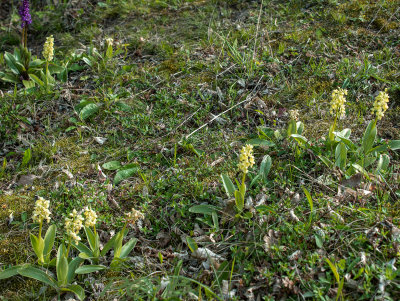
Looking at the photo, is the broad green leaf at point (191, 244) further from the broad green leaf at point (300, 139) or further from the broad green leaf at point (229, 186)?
the broad green leaf at point (300, 139)

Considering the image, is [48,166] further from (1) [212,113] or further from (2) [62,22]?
(2) [62,22]

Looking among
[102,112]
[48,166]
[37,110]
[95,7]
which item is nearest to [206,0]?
[95,7]

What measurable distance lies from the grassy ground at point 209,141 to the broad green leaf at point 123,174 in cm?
2

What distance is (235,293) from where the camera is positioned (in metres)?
2.59

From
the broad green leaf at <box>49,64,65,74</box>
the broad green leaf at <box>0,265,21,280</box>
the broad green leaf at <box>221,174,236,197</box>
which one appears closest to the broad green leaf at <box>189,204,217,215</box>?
the broad green leaf at <box>221,174,236,197</box>

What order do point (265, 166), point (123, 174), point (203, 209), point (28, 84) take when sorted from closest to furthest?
1. point (203, 209)
2. point (265, 166)
3. point (123, 174)
4. point (28, 84)

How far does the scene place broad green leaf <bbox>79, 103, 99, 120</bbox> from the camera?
434 centimetres

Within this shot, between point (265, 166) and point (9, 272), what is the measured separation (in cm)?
221

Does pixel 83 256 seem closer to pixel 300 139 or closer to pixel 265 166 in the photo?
pixel 265 166

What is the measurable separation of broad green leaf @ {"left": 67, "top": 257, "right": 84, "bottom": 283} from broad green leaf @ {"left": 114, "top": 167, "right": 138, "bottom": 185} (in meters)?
0.93

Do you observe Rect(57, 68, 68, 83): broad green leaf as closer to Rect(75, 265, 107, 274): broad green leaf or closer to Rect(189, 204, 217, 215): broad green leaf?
Rect(189, 204, 217, 215): broad green leaf

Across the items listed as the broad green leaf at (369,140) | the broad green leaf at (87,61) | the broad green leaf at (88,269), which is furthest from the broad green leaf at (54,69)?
the broad green leaf at (369,140)

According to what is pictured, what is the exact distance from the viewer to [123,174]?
3682 mm

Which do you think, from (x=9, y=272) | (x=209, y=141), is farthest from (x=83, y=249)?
(x=209, y=141)
